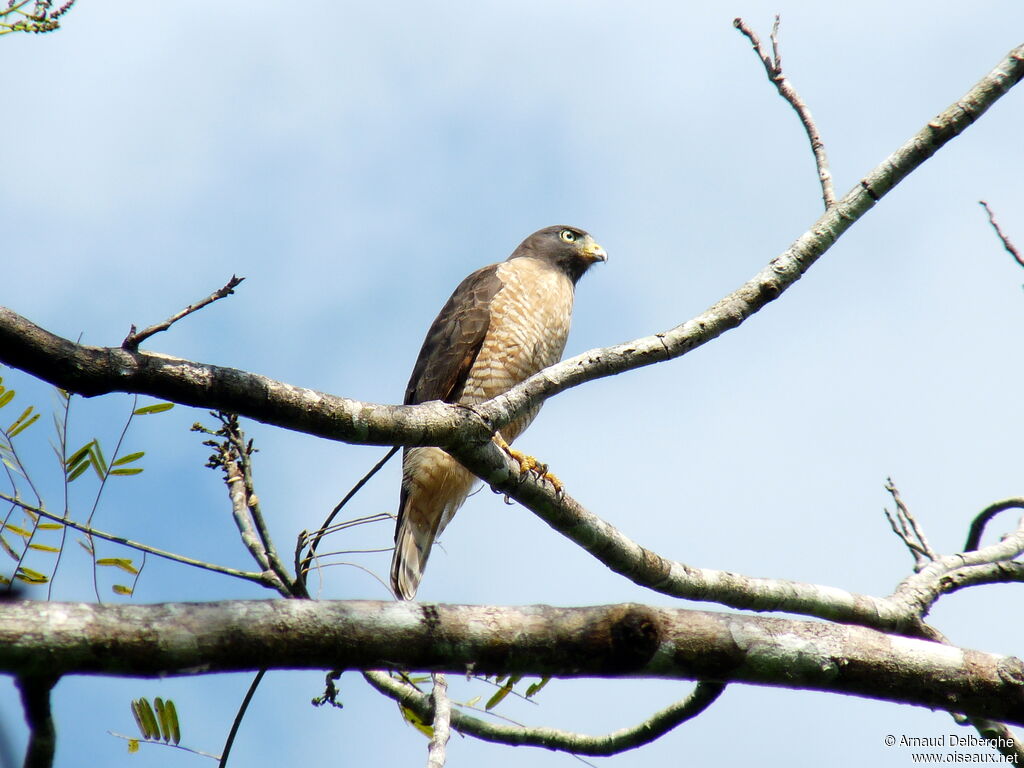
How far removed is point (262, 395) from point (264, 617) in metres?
0.78

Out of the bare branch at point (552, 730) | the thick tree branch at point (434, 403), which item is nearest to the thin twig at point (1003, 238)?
the thick tree branch at point (434, 403)

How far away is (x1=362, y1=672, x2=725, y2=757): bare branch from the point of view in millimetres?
2939

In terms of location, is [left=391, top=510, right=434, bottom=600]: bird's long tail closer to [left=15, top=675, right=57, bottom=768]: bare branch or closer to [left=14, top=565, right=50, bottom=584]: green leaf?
[left=14, top=565, right=50, bottom=584]: green leaf

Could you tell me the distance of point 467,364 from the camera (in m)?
6.21

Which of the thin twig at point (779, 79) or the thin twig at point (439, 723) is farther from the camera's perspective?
the thin twig at point (779, 79)

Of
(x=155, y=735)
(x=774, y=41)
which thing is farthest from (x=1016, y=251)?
(x=155, y=735)

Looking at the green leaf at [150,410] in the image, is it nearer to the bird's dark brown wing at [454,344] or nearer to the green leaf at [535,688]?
the green leaf at [535,688]

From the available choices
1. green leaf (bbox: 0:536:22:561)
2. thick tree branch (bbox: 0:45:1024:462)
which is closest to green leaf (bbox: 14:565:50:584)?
green leaf (bbox: 0:536:22:561)

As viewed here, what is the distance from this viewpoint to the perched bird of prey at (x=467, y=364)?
6.14 meters

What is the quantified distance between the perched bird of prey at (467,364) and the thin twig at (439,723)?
7.26ft

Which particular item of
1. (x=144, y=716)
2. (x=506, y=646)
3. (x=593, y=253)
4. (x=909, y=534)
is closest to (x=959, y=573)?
(x=909, y=534)

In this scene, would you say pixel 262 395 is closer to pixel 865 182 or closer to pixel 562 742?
pixel 562 742

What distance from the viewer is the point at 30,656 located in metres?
1.76

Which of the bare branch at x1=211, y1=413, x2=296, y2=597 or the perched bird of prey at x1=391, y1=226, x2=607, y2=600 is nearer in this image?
the bare branch at x1=211, y1=413, x2=296, y2=597
